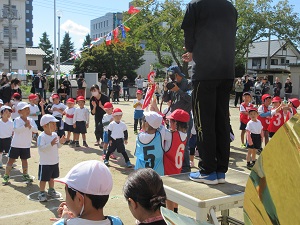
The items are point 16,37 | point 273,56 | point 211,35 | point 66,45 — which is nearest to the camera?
point 211,35

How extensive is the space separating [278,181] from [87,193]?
1.43 m

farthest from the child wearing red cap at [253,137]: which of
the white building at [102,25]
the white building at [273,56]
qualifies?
the white building at [102,25]

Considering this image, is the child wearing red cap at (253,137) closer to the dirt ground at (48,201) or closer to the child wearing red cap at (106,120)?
the dirt ground at (48,201)

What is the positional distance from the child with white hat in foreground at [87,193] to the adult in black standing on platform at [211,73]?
130cm

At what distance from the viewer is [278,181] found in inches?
34.7

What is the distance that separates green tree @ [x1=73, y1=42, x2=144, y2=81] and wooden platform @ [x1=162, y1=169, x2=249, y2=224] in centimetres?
3888

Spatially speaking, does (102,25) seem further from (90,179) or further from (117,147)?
(90,179)

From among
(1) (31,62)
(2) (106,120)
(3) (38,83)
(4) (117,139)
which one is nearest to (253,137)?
(4) (117,139)

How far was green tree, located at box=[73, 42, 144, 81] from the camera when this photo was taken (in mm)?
41469

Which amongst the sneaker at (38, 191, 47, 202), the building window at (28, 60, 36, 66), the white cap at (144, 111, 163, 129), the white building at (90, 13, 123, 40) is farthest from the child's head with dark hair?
the white building at (90, 13, 123, 40)

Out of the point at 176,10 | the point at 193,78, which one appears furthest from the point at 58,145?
the point at 176,10

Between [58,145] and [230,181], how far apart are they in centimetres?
355

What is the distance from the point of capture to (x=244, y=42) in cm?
3425

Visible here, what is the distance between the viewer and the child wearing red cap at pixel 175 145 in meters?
4.59
